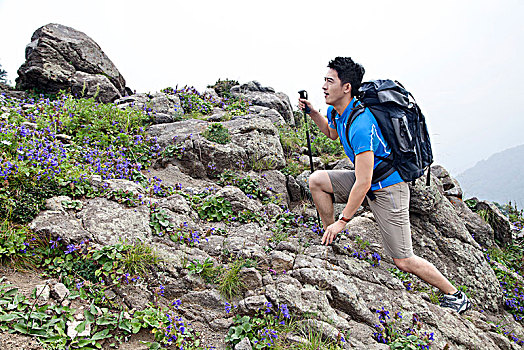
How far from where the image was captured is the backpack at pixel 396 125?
4562mm

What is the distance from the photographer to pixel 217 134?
794cm

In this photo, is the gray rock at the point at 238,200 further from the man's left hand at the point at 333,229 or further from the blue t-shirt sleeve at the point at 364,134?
the blue t-shirt sleeve at the point at 364,134

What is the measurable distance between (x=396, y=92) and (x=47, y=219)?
5044 millimetres

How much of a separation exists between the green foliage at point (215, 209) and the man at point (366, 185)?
68.3 inches

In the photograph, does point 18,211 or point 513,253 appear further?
point 513,253

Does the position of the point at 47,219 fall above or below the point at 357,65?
below

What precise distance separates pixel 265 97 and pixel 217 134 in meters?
4.09

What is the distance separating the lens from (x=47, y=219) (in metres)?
4.74

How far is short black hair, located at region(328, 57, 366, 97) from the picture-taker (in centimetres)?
489

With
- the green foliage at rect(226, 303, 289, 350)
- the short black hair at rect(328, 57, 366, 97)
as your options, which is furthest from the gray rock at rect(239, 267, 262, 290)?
the short black hair at rect(328, 57, 366, 97)

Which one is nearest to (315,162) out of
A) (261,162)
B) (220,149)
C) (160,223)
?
(261,162)

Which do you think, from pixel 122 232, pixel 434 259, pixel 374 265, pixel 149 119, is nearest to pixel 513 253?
pixel 434 259

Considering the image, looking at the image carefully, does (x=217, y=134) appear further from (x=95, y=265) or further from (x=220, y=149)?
(x=95, y=265)

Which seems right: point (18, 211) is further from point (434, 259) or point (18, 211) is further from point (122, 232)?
point (434, 259)
